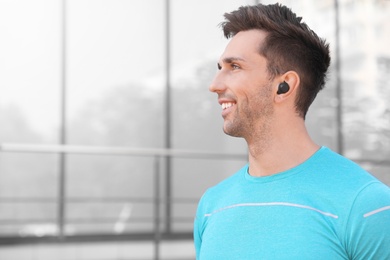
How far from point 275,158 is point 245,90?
5.7 inches

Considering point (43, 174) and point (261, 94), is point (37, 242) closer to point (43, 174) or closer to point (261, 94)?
point (43, 174)

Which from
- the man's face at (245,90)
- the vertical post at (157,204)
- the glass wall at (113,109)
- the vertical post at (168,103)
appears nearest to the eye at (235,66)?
the man's face at (245,90)

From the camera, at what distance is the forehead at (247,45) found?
154 centimetres

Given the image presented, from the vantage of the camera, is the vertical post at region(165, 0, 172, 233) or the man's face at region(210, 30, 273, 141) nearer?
the man's face at region(210, 30, 273, 141)

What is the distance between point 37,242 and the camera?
18.5ft

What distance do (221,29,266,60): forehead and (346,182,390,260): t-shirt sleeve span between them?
373 millimetres

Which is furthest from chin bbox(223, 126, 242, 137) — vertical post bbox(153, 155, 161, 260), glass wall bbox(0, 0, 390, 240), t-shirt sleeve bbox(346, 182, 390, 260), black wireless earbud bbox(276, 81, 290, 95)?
glass wall bbox(0, 0, 390, 240)

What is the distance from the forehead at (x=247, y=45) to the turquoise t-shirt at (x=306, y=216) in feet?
0.77

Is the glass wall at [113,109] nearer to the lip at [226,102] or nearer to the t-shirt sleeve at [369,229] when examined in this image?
the lip at [226,102]

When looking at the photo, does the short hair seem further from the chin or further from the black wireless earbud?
the chin

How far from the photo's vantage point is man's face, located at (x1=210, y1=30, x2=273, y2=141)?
152cm

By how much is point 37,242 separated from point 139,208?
130 centimetres

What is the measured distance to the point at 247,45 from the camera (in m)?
1.56

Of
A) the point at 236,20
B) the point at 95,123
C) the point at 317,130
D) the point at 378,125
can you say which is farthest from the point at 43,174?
the point at 236,20
